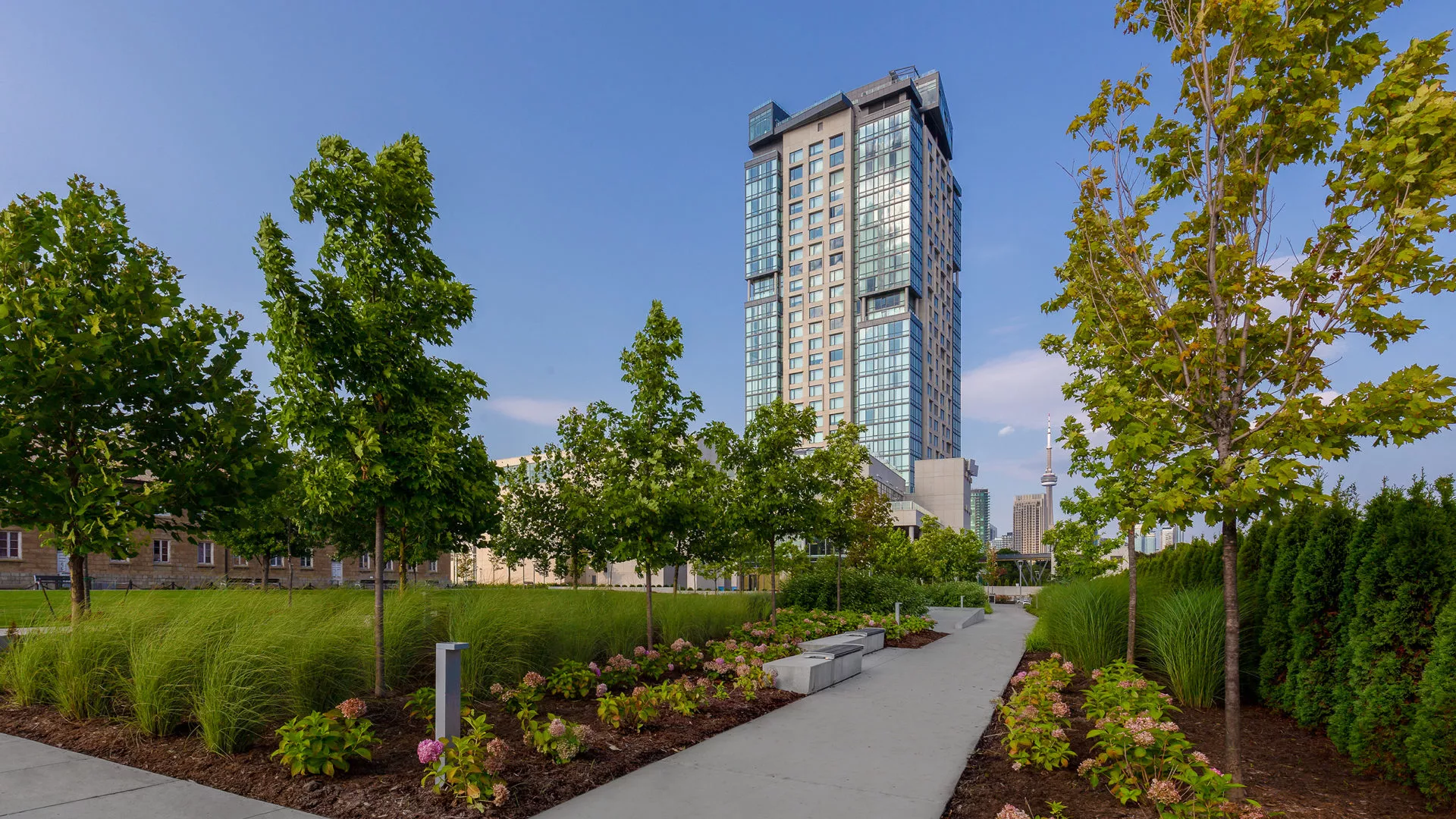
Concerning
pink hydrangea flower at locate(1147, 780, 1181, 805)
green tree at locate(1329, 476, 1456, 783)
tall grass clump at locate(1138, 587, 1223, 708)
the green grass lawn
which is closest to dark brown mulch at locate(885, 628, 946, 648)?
tall grass clump at locate(1138, 587, 1223, 708)

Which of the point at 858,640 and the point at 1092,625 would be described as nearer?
the point at 1092,625

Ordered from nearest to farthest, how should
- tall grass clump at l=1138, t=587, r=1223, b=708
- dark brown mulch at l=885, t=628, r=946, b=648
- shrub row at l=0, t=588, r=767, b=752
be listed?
shrub row at l=0, t=588, r=767, b=752 < tall grass clump at l=1138, t=587, r=1223, b=708 < dark brown mulch at l=885, t=628, r=946, b=648

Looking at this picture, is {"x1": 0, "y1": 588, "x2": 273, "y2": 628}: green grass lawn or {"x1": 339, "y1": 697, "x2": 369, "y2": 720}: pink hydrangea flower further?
{"x1": 0, "y1": 588, "x2": 273, "y2": 628}: green grass lawn

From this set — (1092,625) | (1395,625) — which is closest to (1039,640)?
(1092,625)

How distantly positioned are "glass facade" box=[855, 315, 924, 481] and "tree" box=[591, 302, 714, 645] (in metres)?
89.3

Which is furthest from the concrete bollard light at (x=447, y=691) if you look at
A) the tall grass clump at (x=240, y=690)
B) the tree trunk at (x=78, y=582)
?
the tree trunk at (x=78, y=582)

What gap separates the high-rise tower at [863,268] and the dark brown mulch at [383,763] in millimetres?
93430

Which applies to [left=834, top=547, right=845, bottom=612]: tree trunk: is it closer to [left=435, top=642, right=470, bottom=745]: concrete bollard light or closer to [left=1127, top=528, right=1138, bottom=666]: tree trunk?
[left=1127, top=528, right=1138, bottom=666]: tree trunk

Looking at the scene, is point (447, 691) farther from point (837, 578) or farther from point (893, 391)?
point (893, 391)

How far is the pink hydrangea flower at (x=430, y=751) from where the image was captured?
4914 mm

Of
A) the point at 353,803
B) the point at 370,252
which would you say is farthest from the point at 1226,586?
the point at 370,252

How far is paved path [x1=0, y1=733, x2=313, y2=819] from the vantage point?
14.8ft

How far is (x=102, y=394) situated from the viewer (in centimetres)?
775

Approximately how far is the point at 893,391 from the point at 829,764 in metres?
95.5
